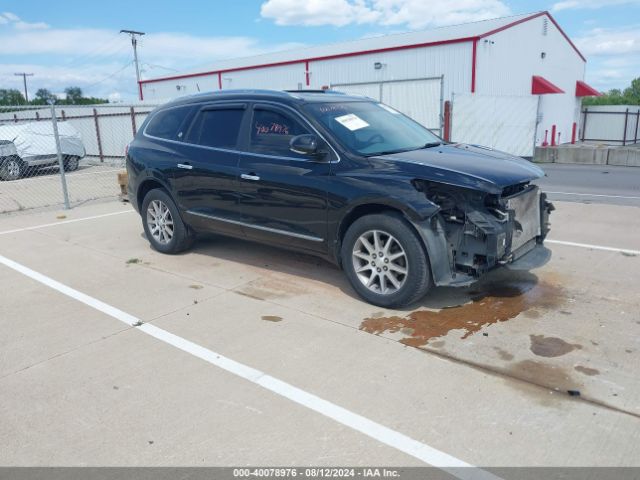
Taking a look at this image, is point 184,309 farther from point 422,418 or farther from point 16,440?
point 422,418

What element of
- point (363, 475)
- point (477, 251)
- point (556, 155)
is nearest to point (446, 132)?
point (556, 155)

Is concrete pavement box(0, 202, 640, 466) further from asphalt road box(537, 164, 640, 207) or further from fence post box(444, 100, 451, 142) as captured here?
fence post box(444, 100, 451, 142)

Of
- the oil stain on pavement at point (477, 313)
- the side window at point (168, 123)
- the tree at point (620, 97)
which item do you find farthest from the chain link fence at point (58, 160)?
the tree at point (620, 97)

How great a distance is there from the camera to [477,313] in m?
4.57

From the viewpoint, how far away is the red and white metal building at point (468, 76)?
1669 cm

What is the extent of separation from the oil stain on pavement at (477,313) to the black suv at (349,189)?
0.26m

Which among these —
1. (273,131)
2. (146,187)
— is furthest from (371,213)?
(146,187)

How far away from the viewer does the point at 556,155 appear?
19203 mm

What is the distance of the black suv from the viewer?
436cm

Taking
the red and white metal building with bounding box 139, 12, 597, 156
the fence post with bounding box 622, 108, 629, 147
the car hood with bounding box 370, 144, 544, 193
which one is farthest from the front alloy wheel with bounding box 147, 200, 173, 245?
the fence post with bounding box 622, 108, 629, 147

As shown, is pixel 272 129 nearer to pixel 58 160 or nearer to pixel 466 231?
pixel 466 231

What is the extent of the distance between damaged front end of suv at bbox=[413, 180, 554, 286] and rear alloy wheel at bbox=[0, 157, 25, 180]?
15.3 metres

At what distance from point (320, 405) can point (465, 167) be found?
231 cm

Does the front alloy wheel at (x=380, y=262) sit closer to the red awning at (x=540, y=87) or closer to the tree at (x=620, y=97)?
the red awning at (x=540, y=87)
